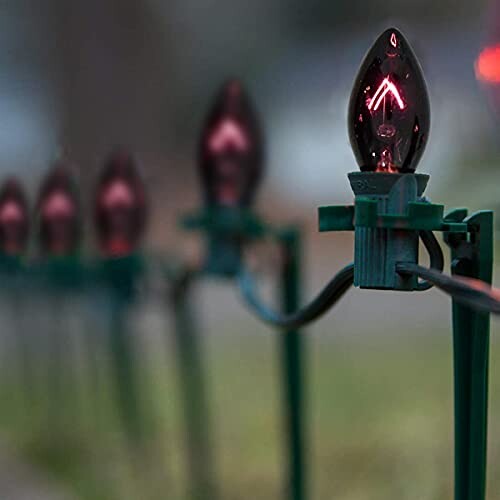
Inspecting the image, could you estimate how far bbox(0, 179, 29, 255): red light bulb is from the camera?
1.65 ft

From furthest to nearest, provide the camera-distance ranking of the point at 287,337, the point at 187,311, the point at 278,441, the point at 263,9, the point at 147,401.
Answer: the point at 263,9
the point at 147,401
the point at 278,441
the point at 187,311
the point at 287,337

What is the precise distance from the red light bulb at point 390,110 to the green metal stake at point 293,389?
244 millimetres

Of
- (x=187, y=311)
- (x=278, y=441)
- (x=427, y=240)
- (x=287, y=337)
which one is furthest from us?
(x=278, y=441)

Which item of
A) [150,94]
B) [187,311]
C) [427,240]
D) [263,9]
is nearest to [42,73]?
[150,94]

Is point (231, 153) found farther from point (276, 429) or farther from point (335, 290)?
point (276, 429)

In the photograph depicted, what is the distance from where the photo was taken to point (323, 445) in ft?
2.40

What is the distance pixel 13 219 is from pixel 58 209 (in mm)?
32

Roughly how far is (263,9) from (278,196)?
12.1 inches

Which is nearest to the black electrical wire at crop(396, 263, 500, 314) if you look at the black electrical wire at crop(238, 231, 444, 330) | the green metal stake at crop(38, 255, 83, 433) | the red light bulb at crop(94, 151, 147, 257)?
the black electrical wire at crop(238, 231, 444, 330)

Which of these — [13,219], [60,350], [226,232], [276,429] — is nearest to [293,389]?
[226,232]

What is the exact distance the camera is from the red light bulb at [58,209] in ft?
1.72

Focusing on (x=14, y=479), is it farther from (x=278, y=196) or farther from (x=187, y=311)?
(x=278, y=196)

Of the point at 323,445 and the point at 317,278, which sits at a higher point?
the point at 317,278

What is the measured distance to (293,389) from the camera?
47 cm
